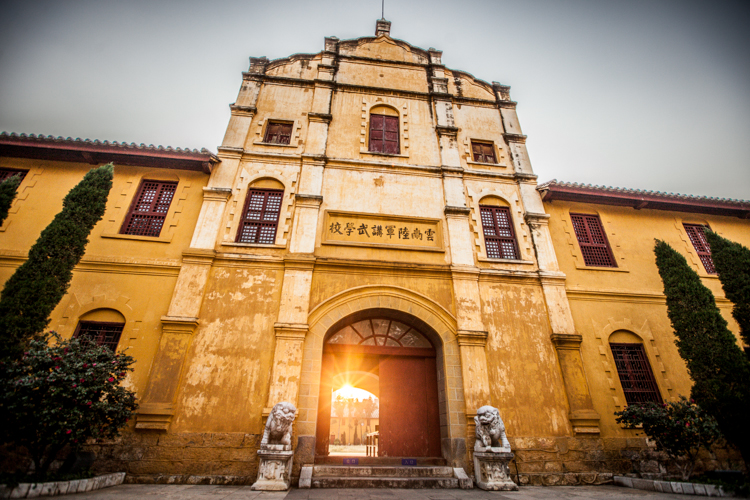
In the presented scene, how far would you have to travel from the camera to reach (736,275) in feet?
26.8

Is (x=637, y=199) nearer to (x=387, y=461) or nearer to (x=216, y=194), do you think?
(x=387, y=461)

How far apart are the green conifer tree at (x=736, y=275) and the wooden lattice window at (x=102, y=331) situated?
1433 centimetres

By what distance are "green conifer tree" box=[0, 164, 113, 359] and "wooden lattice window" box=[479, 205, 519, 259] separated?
32.4ft

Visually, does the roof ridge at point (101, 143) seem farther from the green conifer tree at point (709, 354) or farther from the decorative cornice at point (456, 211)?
the green conifer tree at point (709, 354)

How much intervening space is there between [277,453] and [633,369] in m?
8.85

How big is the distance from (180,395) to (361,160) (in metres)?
7.67

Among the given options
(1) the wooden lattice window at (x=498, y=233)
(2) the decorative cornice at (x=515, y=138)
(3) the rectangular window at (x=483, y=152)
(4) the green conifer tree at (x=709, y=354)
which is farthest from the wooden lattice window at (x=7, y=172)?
(4) the green conifer tree at (x=709, y=354)

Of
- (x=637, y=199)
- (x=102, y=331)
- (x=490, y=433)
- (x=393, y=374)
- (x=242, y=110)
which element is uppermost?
(x=242, y=110)

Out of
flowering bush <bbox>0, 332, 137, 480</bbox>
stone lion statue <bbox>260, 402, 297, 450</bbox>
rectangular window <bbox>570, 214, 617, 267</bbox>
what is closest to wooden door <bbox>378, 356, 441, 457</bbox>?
stone lion statue <bbox>260, 402, 297, 450</bbox>

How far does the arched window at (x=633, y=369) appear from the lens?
8.43 metres

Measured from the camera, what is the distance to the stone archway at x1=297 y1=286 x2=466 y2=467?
282 inches

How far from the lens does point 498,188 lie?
10789mm

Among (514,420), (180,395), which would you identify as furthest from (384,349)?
(180,395)

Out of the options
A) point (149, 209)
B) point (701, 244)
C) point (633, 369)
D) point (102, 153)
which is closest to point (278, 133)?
point (149, 209)
